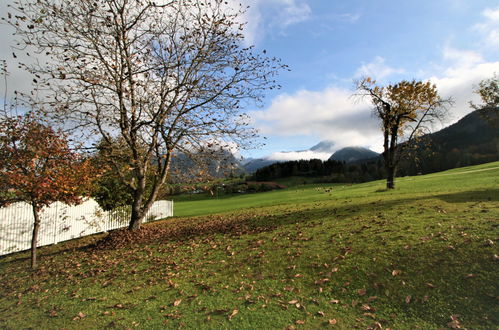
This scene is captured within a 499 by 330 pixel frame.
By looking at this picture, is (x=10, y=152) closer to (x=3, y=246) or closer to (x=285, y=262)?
(x=3, y=246)

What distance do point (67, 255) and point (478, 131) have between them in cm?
13244

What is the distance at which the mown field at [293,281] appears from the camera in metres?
4.47

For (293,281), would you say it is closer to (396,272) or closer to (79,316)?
(396,272)

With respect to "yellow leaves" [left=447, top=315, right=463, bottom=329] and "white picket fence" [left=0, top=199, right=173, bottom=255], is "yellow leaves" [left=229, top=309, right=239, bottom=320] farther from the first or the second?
"white picket fence" [left=0, top=199, right=173, bottom=255]

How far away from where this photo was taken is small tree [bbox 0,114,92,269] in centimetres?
763

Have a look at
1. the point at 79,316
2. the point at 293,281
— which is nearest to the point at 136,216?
the point at 79,316

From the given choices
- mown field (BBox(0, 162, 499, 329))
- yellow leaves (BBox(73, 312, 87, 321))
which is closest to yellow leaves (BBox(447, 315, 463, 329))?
mown field (BBox(0, 162, 499, 329))

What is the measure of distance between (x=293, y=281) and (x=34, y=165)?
8.19 meters

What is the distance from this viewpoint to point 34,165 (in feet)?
25.5

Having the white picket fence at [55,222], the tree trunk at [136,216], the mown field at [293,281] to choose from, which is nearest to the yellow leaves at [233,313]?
the mown field at [293,281]

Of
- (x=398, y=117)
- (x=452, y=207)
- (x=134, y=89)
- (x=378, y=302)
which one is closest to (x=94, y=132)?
(x=134, y=89)

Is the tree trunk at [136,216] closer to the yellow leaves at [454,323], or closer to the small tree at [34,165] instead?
the small tree at [34,165]

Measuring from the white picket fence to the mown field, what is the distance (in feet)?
9.49

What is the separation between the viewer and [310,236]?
344 inches
